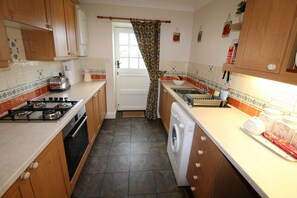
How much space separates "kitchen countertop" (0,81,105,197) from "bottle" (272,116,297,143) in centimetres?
157

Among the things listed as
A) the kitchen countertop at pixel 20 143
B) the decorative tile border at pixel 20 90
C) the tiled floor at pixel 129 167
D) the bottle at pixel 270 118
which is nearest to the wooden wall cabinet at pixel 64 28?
the decorative tile border at pixel 20 90

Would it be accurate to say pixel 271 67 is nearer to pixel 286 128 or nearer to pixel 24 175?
pixel 286 128

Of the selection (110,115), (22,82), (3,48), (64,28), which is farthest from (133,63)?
(3,48)

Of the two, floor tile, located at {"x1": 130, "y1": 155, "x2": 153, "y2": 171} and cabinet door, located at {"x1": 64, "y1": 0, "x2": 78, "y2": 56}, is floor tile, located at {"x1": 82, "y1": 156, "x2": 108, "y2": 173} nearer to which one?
floor tile, located at {"x1": 130, "y1": 155, "x2": 153, "y2": 171}

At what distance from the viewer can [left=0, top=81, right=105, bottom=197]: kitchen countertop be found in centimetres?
73

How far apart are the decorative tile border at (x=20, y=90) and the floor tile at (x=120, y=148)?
130 cm

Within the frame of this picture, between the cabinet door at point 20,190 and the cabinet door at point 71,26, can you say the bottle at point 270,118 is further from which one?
the cabinet door at point 71,26

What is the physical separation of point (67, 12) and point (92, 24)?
0.80 meters

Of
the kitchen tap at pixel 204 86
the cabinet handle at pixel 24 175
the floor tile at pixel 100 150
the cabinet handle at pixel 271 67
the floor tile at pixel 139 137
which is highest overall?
the cabinet handle at pixel 271 67

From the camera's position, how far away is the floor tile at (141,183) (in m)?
1.63

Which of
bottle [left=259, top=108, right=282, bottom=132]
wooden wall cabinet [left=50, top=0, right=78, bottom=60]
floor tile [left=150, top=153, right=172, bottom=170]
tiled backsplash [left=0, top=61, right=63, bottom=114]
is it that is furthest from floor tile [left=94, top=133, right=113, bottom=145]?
bottle [left=259, top=108, right=282, bottom=132]

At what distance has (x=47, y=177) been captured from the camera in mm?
1035

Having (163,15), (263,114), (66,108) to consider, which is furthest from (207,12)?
(66,108)

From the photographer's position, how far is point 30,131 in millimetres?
1070
